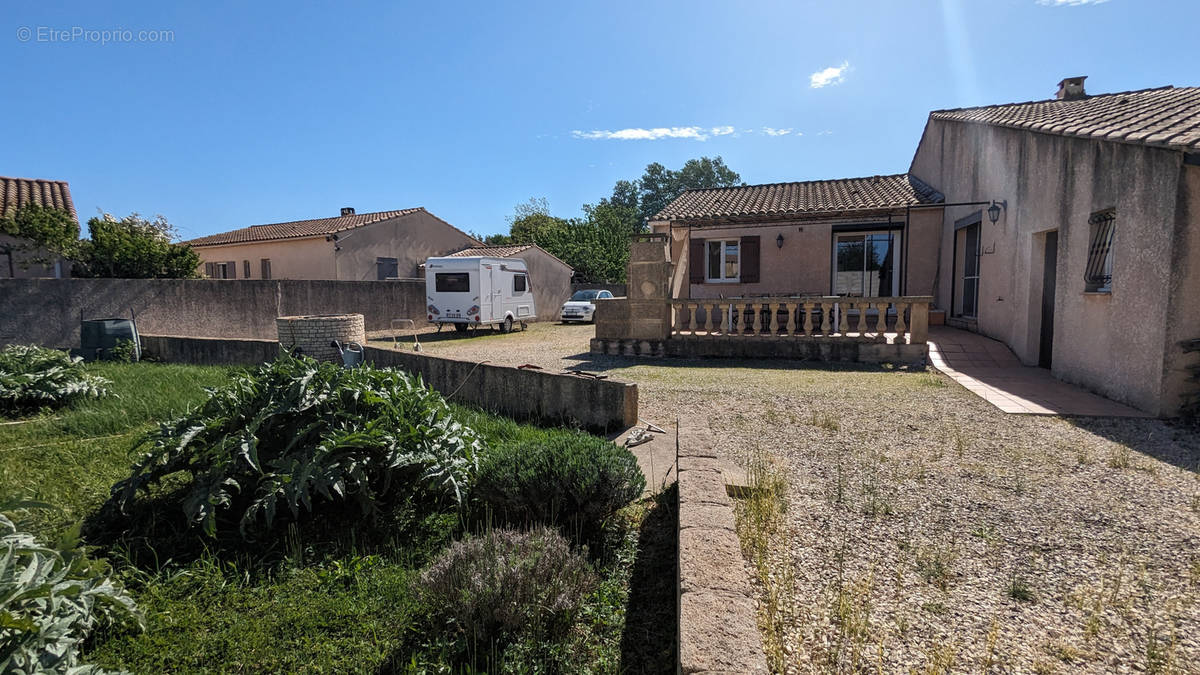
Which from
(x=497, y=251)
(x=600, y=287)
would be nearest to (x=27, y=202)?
(x=497, y=251)

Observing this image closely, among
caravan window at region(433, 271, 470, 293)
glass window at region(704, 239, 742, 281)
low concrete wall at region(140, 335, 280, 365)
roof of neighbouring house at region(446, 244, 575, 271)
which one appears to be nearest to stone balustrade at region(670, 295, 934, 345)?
glass window at region(704, 239, 742, 281)

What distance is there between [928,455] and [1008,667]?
297cm

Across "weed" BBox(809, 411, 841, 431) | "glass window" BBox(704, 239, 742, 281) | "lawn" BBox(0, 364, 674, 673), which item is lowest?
"lawn" BBox(0, 364, 674, 673)

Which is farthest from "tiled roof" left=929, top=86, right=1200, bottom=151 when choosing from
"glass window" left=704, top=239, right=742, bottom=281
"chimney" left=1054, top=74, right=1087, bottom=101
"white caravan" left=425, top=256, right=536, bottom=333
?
"white caravan" left=425, top=256, right=536, bottom=333

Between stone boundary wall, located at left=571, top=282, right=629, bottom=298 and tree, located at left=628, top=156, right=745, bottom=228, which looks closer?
stone boundary wall, located at left=571, top=282, right=629, bottom=298

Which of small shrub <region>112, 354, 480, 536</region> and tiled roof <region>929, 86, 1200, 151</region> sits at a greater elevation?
tiled roof <region>929, 86, 1200, 151</region>

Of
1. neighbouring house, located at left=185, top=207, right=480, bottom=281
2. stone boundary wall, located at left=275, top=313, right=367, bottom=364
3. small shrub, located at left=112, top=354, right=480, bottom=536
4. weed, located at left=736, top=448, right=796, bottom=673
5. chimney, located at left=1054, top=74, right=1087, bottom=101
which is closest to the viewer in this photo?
weed, located at left=736, top=448, right=796, bottom=673

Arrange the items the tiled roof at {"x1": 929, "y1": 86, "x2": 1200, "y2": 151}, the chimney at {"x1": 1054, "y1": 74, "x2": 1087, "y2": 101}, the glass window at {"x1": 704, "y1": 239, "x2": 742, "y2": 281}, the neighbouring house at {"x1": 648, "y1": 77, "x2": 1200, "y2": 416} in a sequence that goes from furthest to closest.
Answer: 1. the glass window at {"x1": 704, "y1": 239, "x2": 742, "y2": 281}
2. the chimney at {"x1": 1054, "y1": 74, "x2": 1087, "y2": 101}
3. the neighbouring house at {"x1": 648, "y1": 77, "x2": 1200, "y2": 416}
4. the tiled roof at {"x1": 929, "y1": 86, "x2": 1200, "y2": 151}

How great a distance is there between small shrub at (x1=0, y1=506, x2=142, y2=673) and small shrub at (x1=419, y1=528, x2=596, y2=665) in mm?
1168

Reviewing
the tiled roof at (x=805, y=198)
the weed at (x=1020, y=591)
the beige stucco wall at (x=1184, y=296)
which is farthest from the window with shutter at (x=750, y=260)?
the weed at (x=1020, y=591)

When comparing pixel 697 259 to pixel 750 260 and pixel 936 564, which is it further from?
pixel 936 564

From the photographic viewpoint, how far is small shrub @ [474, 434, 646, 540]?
329 centimetres

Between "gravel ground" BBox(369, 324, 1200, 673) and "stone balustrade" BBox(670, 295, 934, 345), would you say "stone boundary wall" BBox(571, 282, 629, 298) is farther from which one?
"gravel ground" BBox(369, 324, 1200, 673)

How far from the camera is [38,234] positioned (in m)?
14.0
